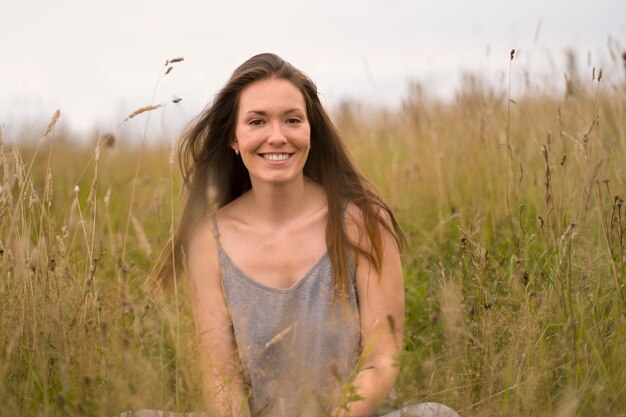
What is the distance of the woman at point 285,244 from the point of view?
8.95ft

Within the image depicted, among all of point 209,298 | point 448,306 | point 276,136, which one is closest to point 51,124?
point 276,136

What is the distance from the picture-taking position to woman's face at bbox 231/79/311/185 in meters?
2.76

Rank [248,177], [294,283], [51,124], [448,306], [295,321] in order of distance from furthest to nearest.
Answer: [248,177] < [294,283] < [295,321] < [51,124] < [448,306]

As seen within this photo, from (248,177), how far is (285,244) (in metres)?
0.44

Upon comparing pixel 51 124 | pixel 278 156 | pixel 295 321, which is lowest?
pixel 295 321

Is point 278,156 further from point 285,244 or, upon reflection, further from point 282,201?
point 285,244

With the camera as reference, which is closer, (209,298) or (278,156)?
(278,156)

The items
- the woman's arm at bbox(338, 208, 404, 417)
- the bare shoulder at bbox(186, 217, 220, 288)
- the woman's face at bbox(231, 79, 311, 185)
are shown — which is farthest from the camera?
the bare shoulder at bbox(186, 217, 220, 288)

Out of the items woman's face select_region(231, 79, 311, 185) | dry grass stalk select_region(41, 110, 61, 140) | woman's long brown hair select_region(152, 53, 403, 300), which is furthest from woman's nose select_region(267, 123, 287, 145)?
dry grass stalk select_region(41, 110, 61, 140)

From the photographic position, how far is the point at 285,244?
290cm

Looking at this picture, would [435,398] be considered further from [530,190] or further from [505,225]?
[530,190]

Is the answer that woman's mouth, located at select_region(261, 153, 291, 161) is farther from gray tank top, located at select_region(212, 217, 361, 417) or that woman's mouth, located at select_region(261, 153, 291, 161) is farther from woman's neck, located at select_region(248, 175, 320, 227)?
gray tank top, located at select_region(212, 217, 361, 417)

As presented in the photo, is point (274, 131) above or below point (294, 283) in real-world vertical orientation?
above

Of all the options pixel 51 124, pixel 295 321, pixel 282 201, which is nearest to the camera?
pixel 51 124
